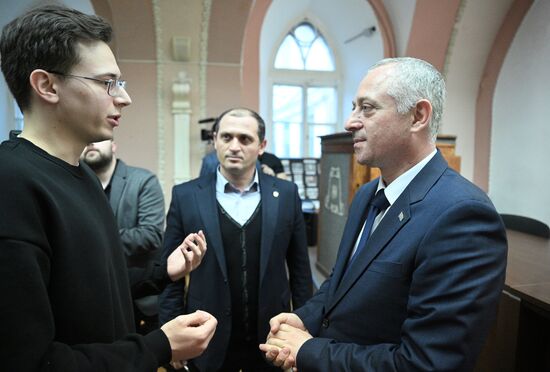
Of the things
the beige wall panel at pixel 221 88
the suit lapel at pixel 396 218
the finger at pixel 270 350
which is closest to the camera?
the suit lapel at pixel 396 218

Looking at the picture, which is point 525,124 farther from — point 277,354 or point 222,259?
point 277,354

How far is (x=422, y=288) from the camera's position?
1.03 m

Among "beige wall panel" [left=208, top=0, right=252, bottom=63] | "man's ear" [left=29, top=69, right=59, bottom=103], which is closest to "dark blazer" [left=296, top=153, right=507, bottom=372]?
"man's ear" [left=29, top=69, right=59, bottom=103]

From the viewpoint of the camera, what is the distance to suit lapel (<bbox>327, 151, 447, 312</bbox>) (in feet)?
3.81

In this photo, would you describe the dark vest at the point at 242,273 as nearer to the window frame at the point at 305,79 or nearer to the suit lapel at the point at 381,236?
the suit lapel at the point at 381,236

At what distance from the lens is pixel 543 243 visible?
2871 millimetres

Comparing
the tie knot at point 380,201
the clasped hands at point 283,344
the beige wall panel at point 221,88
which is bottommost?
the clasped hands at point 283,344

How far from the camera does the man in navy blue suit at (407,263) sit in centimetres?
99

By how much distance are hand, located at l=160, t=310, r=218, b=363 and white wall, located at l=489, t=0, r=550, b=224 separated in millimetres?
5441

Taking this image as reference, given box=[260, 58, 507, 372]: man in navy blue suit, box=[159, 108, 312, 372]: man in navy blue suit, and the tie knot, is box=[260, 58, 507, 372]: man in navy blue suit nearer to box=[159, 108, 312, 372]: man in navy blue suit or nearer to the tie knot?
the tie knot

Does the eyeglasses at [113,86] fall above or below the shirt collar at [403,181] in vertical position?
above

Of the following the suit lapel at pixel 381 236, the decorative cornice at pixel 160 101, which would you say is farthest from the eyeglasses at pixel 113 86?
the decorative cornice at pixel 160 101

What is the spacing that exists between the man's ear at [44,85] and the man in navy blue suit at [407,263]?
91 centimetres

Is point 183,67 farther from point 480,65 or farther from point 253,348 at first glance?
point 480,65
